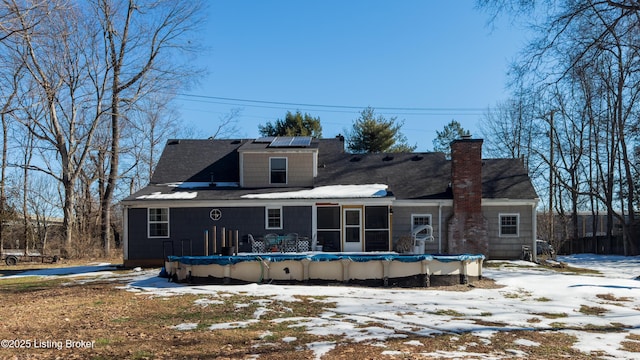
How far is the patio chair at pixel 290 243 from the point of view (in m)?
18.4

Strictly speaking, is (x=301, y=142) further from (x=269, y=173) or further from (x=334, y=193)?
(x=334, y=193)

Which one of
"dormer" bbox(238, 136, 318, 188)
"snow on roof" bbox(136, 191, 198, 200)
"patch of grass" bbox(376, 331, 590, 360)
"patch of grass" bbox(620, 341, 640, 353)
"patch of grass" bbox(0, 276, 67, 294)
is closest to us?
"patch of grass" bbox(376, 331, 590, 360)

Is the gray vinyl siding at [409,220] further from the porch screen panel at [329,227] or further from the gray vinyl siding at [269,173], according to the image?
the gray vinyl siding at [269,173]

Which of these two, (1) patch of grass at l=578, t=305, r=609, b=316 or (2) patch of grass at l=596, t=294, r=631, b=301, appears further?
(2) patch of grass at l=596, t=294, r=631, b=301

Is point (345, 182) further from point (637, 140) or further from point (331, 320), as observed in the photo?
point (637, 140)

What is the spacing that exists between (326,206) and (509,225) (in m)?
7.28

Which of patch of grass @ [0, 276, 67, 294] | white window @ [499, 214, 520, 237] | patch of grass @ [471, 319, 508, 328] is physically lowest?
patch of grass @ [0, 276, 67, 294]

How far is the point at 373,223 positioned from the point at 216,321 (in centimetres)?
1152

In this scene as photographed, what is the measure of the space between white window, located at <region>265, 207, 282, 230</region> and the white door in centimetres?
242

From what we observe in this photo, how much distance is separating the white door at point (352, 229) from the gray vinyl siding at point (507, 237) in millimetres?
4991

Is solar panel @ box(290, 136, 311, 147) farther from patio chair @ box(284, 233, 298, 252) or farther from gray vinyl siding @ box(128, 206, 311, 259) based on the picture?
patio chair @ box(284, 233, 298, 252)

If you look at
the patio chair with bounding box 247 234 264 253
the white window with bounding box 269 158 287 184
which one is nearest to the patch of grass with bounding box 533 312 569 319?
the patio chair with bounding box 247 234 264 253

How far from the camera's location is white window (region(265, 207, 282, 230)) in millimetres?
19062

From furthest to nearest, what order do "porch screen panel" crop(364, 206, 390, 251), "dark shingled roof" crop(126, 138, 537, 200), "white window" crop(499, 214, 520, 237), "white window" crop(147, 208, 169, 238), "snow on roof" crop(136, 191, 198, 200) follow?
"dark shingled roof" crop(126, 138, 537, 200)
"white window" crop(499, 214, 520, 237)
"porch screen panel" crop(364, 206, 390, 251)
"white window" crop(147, 208, 169, 238)
"snow on roof" crop(136, 191, 198, 200)
